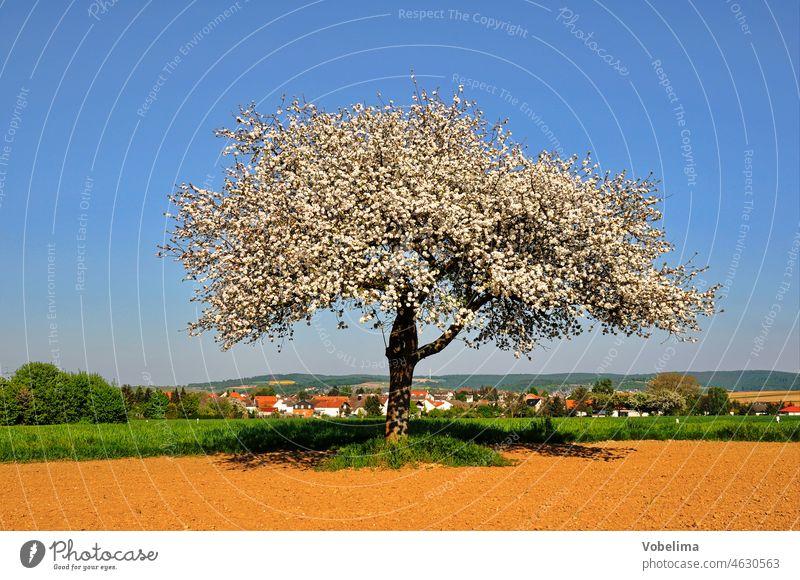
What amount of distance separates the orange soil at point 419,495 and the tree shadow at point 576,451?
24 cm

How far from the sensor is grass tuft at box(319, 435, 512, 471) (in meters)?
21.9

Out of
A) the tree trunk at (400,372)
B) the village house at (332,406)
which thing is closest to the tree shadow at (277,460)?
the tree trunk at (400,372)

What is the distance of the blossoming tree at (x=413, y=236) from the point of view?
20.6m

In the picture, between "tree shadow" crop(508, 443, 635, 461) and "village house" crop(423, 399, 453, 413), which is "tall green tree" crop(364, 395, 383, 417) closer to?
"village house" crop(423, 399, 453, 413)

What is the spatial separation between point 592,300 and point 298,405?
131ft

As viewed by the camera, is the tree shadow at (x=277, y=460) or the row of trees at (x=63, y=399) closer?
the tree shadow at (x=277, y=460)

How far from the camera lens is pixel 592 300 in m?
23.4

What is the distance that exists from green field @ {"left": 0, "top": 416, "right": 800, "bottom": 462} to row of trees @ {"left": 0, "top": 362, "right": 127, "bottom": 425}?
20.3 meters

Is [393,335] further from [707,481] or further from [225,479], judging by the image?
[707,481]

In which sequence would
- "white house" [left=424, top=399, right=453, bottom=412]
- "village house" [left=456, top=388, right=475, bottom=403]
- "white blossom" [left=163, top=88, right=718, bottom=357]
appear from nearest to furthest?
"white blossom" [left=163, top=88, right=718, bottom=357] < "village house" [left=456, top=388, right=475, bottom=403] < "white house" [left=424, top=399, right=453, bottom=412]

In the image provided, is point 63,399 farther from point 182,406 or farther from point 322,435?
point 322,435

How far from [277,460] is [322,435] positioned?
5.50 metres

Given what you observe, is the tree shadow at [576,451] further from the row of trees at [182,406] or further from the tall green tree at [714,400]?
the row of trees at [182,406]

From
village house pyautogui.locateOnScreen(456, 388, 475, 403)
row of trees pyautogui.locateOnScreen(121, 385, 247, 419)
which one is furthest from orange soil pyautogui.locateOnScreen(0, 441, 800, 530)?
row of trees pyautogui.locateOnScreen(121, 385, 247, 419)
